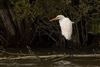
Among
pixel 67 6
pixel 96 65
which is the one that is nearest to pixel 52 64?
pixel 96 65

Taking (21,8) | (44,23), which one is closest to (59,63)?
(21,8)

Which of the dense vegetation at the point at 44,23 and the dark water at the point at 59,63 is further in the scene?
the dense vegetation at the point at 44,23

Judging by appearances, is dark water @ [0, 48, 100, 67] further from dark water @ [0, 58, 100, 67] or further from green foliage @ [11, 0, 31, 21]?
green foliage @ [11, 0, 31, 21]

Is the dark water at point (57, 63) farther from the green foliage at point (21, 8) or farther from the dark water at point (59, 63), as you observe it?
the green foliage at point (21, 8)

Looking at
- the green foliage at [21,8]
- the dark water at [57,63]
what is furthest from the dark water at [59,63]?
the green foliage at [21,8]

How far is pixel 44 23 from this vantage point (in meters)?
17.5

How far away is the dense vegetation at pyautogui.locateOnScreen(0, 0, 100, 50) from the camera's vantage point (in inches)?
631

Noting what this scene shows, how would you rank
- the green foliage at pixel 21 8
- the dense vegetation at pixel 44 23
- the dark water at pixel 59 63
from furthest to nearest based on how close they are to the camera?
the dense vegetation at pixel 44 23 < the green foliage at pixel 21 8 < the dark water at pixel 59 63

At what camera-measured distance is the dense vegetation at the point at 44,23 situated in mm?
16016

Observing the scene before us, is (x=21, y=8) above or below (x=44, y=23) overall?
above

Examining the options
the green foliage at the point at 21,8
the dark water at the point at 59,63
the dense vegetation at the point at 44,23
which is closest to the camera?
the dark water at the point at 59,63

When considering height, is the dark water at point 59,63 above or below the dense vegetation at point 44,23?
below

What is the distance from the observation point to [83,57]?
12320 mm

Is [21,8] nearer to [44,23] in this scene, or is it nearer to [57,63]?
[44,23]
